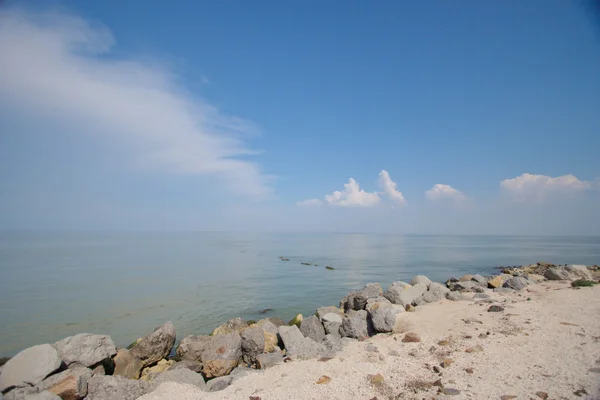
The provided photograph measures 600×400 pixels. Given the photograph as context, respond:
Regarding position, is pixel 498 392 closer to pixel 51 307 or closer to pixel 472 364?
pixel 472 364

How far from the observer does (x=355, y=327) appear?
1151cm

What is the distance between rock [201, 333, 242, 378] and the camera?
9859 millimetres

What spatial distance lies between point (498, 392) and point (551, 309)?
722cm

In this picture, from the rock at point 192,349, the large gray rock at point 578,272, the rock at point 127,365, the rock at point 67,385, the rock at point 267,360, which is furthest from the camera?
the large gray rock at point 578,272

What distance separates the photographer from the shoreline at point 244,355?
7551mm

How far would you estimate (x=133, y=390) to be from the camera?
308 inches

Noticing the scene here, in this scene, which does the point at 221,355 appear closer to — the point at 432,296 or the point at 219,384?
the point at 219,384

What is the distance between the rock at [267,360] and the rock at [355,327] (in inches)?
119

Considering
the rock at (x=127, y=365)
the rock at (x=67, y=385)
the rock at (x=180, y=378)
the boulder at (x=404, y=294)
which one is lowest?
the rock at (x=127, y=365)

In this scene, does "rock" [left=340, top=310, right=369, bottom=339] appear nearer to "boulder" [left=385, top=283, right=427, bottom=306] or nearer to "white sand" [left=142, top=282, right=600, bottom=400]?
"white sand" [left=142, top=282, right=600, bottom=400]

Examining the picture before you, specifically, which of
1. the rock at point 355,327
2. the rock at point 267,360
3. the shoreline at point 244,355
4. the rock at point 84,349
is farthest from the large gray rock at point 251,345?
the rock at point 84,349

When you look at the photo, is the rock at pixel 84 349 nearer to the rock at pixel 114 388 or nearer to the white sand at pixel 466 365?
the rock at pixel 114 388

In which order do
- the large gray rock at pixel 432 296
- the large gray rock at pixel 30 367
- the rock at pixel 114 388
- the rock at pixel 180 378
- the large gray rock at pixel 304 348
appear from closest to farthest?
the rock at pixel 114 388, the large gray rock at pixel 30 367, the rock at pixel 180 378, the large gray rock at pixel 304 348, the large gray rock at pixel 432 296

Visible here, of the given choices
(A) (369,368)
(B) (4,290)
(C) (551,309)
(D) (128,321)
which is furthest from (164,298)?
(C) (551,309)
